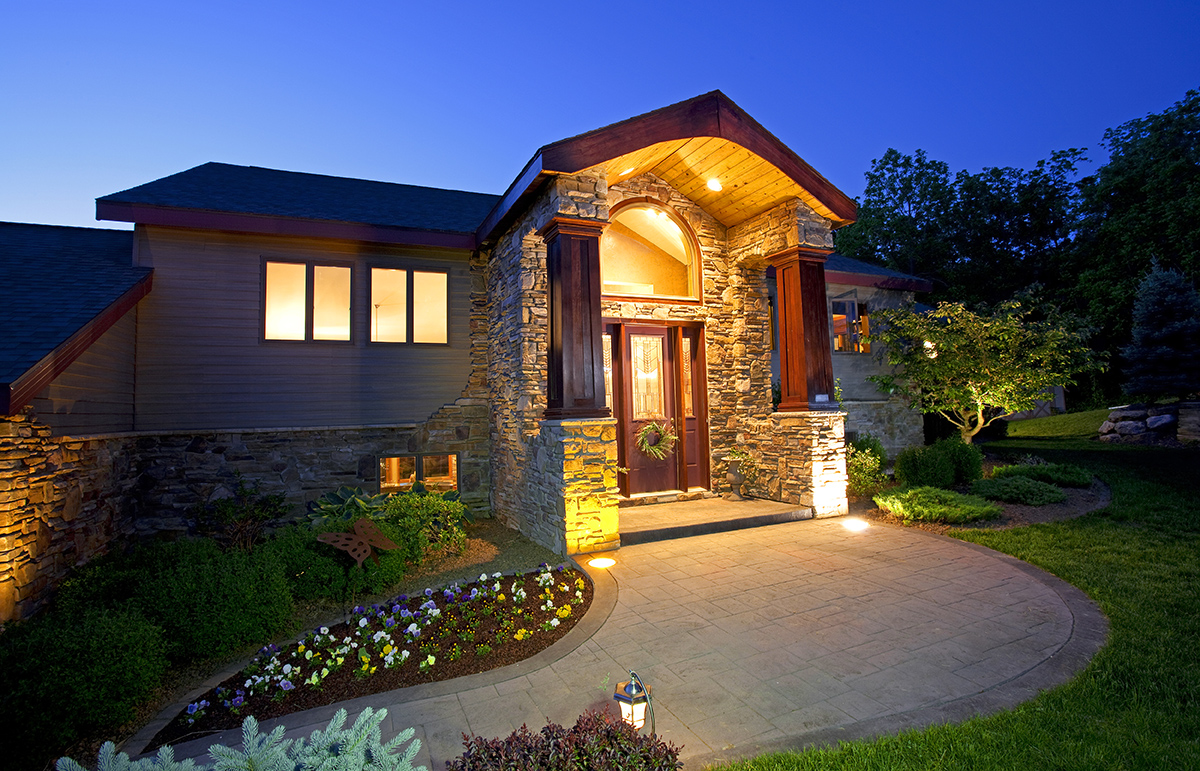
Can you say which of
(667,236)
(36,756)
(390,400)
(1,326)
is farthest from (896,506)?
(1,326)

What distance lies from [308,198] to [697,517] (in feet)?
25.3

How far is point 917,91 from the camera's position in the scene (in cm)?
15900

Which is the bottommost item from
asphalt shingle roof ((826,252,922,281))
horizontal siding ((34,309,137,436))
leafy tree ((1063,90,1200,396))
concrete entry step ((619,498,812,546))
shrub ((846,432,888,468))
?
concrete entry step ((619,498,812,546))

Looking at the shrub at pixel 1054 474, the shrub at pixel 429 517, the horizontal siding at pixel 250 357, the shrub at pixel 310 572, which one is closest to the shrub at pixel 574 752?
the shrub at pixel 310 572

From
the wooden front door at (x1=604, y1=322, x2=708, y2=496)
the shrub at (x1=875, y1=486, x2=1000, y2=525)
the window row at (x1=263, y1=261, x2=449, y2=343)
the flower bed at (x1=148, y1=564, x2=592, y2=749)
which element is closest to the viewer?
the flower bed at (x1=148, y1=564, x2=592, y2=749)

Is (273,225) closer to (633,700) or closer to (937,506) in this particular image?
(633,700)

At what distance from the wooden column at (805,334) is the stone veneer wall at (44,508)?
27.1 feet

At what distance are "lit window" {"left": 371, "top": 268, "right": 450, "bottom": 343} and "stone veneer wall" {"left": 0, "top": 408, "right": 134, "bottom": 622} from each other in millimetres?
3856

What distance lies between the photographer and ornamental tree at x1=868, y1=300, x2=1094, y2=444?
1054cm

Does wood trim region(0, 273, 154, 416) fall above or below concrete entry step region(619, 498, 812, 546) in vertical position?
above

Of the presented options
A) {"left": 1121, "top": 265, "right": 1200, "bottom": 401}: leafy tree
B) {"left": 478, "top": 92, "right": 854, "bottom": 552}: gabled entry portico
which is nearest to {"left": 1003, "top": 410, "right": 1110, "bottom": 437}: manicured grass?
{"left": 1121, "top": 265, "right": 1200, "bottom": 401}: leafy tree

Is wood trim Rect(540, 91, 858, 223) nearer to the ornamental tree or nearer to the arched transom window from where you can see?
the arched transom window

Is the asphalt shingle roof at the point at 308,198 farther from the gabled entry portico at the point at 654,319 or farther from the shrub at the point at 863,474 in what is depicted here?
the shrub at the point at 863,474

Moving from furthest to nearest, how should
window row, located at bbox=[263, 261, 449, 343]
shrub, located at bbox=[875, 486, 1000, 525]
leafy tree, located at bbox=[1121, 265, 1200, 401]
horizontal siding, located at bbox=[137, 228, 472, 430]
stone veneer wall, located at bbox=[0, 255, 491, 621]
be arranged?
leafy tree, located at bbox=[1121, 265, 1200, 401] < window row, located at bbox=[263, 261, 449, 343] < horizontal siding, located at bbox=[137, 228, 472, 430] < shrub, located at bbox=[875, 486, 1000, 525] < stone veneer wall, located at bbox=[0, 255, 491, 621]
